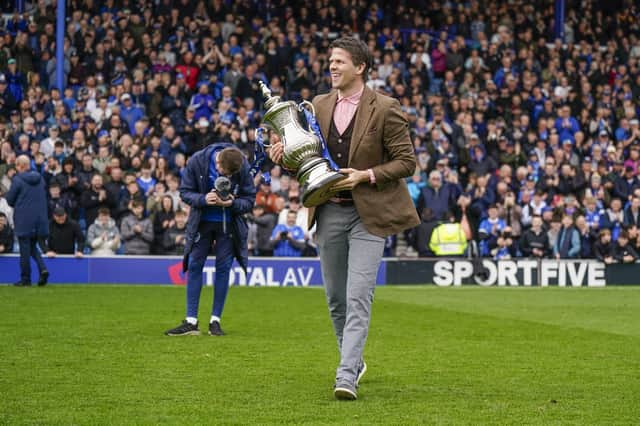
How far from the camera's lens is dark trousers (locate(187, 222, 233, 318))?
37.8ft

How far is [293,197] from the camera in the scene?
22.2 meters

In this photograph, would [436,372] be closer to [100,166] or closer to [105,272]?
[105,272]

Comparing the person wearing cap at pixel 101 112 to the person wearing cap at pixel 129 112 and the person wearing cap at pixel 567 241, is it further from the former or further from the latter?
the person wearing cap at pixel 567 241

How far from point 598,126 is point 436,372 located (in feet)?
66.0

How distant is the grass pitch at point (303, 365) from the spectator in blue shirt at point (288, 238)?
5.52 metres

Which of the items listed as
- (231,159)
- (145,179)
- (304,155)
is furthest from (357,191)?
(145,179)

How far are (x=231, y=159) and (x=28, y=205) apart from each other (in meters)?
8.14

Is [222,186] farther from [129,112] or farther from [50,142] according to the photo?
[129,112]

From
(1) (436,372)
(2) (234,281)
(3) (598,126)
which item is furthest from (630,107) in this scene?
(1) (436,372)

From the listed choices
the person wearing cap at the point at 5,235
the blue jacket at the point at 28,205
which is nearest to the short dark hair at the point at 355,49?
the blue jacket at the point at 28,205

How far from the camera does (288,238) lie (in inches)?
850

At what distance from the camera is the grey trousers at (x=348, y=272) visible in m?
7.15

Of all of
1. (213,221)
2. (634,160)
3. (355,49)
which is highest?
(355,49)

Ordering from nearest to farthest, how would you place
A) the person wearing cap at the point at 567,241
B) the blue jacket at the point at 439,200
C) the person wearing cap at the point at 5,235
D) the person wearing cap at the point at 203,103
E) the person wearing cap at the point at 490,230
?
the person wearing cap at the point at 5,235
the blue jacket at the point at 439,200
the person wearing cap at the point at 490,230
the person wearing cap at the point at 567,241
the person wearing cap at the point at 203,103
